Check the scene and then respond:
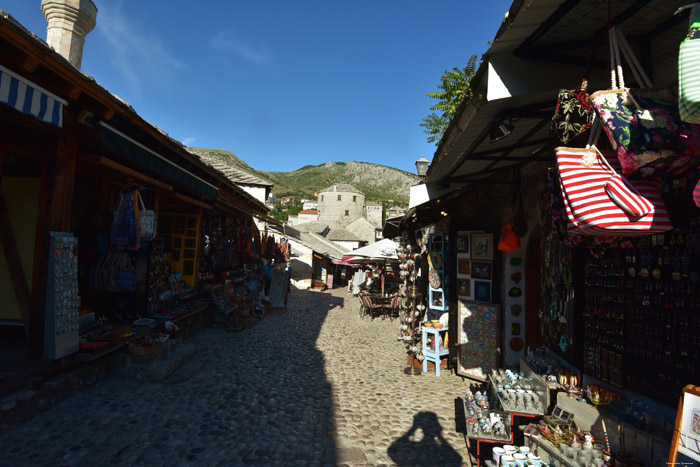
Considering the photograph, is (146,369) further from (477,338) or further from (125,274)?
(477,338)

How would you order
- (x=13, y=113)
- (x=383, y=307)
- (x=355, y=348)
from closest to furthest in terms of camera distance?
(x=13, y=113)
(x=355, y=348)
(x=383, y=307)

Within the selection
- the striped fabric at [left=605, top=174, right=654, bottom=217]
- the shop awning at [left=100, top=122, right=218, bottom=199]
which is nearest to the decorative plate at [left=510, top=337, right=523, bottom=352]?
the striped fabric at [left=605, top=174, right=654, bottom=217]

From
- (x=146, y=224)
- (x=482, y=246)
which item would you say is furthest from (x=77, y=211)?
(x=482, y=246)

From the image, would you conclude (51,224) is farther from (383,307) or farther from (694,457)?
(383,307)

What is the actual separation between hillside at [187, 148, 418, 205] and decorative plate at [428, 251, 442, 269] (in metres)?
101

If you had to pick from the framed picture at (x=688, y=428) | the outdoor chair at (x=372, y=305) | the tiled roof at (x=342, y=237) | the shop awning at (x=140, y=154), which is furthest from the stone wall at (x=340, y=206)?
the framed picture at (x=688, y=428)

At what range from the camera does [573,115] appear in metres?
2.43

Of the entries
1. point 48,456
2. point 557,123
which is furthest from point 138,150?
point 557,123

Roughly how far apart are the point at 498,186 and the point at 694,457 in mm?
4374

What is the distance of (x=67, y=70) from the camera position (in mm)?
3959

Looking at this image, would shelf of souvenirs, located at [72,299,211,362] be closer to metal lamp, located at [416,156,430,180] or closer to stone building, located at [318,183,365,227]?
metal lamp, located at [416,156,430,180]

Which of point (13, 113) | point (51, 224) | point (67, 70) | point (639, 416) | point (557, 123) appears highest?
point (67, 70)

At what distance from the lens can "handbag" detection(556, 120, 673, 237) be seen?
2041 mm

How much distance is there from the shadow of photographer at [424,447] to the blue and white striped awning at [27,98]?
5266 millimetres
